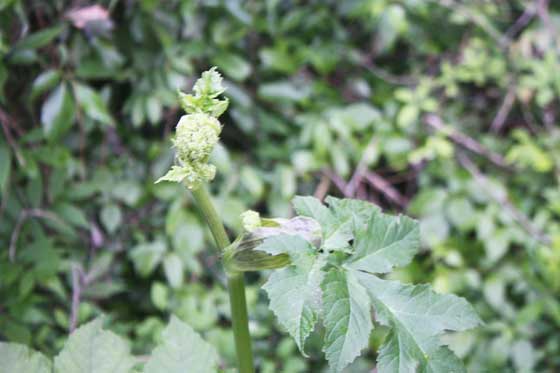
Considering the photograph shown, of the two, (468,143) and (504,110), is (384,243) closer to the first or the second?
(468,143)

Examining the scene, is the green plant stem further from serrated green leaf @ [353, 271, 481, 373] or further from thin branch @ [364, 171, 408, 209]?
thin branch @ [364, 171, 408, 209]

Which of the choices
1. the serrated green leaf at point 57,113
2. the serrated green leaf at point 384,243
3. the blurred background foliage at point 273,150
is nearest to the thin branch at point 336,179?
the blurred background foliage at point 273,150

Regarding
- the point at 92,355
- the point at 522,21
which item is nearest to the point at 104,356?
the point at 92,355

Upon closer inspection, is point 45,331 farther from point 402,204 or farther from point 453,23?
point 453,23

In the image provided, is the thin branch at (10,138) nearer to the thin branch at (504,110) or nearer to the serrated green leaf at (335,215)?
the serrated green leaf at (335,215)

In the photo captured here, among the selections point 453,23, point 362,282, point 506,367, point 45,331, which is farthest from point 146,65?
point 506,367

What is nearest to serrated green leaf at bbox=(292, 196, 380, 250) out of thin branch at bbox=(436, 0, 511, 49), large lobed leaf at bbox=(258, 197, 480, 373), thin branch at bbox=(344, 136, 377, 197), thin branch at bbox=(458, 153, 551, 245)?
large lobed leaf at bbox=(258, 197, 480, 373)
